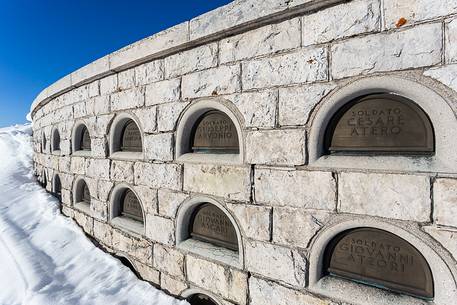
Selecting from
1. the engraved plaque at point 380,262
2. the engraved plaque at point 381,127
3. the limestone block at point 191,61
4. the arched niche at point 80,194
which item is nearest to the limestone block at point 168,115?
the limestone block at point 191,61

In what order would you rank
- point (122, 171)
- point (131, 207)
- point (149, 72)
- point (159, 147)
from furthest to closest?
point (131, 207) → point (122, 171) → point (149, 72) → point (159, 147)

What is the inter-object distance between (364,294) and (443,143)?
1250 millimetres

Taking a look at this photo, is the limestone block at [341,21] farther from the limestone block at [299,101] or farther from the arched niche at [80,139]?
the arched niche at [80,139]

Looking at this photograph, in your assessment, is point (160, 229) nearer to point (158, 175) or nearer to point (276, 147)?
point (158, 175)

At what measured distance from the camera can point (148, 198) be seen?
3527mm

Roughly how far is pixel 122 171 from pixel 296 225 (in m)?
2.70

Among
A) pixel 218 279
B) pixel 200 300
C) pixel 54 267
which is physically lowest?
pixel 200 300

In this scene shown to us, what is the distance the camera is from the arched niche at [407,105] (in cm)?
175

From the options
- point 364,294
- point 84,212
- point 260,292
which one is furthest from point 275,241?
point 84,212

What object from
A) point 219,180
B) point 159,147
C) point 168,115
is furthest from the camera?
point 159,147

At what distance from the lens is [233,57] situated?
2672 mm

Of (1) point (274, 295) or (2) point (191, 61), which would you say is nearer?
(1) point (274, 295)

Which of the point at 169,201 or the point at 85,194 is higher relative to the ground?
the point at 169,201

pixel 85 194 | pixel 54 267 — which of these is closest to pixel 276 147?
pixel 54 267
